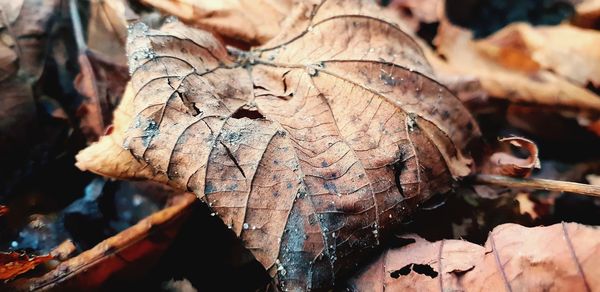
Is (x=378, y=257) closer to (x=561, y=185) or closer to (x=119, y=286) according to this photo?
(x=561, y=185)

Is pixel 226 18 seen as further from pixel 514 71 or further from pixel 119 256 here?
pixel 514 71

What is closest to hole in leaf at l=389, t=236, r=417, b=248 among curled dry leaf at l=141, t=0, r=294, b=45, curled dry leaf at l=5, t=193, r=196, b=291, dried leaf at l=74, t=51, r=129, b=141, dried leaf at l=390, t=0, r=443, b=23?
curled dry leaf at l=5, t=193, r=196, b=291

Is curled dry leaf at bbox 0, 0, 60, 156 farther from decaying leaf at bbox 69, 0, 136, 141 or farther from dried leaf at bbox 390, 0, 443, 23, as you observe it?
dried leaf at bbox 390, 0, 443, 23

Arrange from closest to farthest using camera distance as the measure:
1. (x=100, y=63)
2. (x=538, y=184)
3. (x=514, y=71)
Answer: (x=538, y=184)
(x=100, y=63)
(x=514, y=71)

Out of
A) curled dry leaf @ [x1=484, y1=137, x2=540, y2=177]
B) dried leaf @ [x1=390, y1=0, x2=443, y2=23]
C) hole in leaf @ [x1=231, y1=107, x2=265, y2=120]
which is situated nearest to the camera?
hole in leaf @ [x1=231, y1=107, x2=265, y2=120]

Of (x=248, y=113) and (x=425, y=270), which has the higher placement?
(x=248, y=113)

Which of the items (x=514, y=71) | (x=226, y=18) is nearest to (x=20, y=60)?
(x=226, y=18)

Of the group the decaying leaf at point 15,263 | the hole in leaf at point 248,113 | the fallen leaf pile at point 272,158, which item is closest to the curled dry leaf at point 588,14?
the fallen leaf pile at point 272,158
